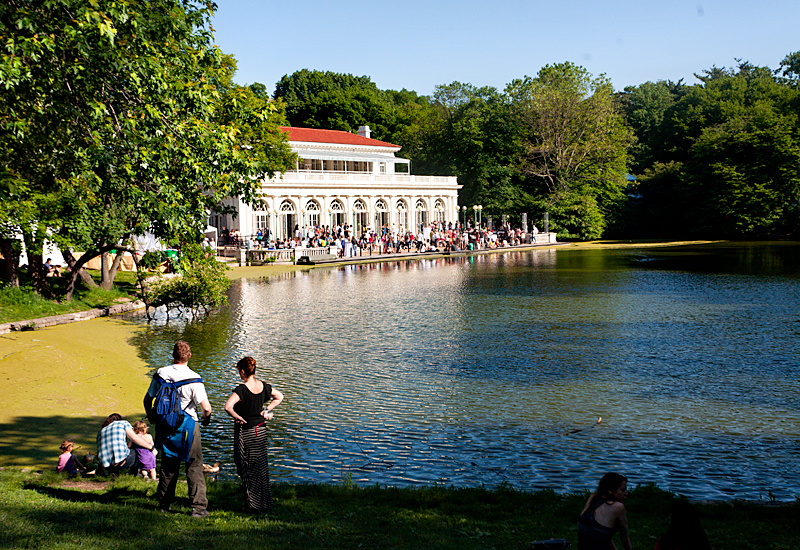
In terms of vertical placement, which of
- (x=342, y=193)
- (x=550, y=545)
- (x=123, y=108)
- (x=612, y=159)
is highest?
(x=612, y=159)

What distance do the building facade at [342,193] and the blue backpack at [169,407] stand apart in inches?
1587

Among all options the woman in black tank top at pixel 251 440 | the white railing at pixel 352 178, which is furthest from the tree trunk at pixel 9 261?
the white railing at pixel 352 178

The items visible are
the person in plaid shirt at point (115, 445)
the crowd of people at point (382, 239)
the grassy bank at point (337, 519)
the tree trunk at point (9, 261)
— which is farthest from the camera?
the crowd of people at point (382, 239)

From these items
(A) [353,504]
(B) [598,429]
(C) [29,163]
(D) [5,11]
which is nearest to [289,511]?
(A) [353,504]

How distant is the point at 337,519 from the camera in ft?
21.6

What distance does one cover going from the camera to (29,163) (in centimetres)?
1422

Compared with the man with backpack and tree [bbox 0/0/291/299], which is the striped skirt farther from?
tree [bbox 0/0/291/299]

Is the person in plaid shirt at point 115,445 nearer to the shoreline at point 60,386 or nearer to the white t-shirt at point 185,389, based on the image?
the shoreline at point 60,386

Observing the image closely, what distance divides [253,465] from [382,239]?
43.0m

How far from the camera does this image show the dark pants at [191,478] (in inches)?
260

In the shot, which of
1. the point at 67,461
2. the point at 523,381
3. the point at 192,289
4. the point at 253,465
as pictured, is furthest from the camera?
the point at 192,289

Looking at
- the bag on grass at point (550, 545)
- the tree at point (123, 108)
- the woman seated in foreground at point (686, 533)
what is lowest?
the bag on grass at point (550, 545)

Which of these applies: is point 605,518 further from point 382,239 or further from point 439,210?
point 439,210

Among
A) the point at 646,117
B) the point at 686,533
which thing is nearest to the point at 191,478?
the point at 686,533
